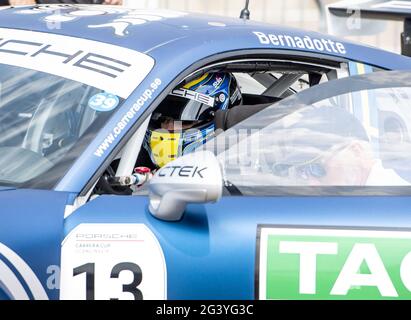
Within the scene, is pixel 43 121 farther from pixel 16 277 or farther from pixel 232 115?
pixel 232 115

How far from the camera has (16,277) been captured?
2.50 meters

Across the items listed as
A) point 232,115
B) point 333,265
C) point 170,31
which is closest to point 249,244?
point 333,265

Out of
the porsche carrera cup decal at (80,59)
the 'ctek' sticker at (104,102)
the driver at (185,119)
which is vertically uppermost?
the porsche carrera cup decal at (80,59)

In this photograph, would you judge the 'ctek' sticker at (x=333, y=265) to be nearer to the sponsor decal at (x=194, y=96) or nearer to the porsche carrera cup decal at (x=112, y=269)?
the porsche carrera cup decal at (x=112, y=269)

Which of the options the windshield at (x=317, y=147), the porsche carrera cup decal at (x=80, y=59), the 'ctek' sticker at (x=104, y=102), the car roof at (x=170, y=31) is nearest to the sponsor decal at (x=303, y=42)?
the car roof at (x=170, y=31)

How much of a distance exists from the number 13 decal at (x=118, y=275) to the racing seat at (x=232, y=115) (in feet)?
3.67

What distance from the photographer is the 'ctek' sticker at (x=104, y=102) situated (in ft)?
9.40

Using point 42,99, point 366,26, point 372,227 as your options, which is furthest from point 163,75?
point 366,26

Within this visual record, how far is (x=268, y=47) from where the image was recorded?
3414mm

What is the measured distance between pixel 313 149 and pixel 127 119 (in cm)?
54

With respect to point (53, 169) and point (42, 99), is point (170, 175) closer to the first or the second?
point (53, 169)

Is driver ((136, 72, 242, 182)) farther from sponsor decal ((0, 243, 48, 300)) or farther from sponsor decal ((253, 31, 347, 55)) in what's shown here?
sponsor decal ((0, 243, 48, 300))

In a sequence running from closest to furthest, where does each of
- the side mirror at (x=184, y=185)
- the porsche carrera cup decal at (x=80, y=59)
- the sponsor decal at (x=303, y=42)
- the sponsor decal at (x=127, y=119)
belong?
the side mirror at (x=184, y=185)
the sponsor decal at (x=127, y=119)
the porsche carrera cup decal at (x=80, y=59)
the sponsor decal at (x=303, y=42)

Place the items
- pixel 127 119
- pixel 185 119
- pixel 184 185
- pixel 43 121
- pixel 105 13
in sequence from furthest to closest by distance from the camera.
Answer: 1. pixel 185 119
2. pixel 105 13
3. pixel 43 121
4. pixel 127 119
5. pixel 184 185
